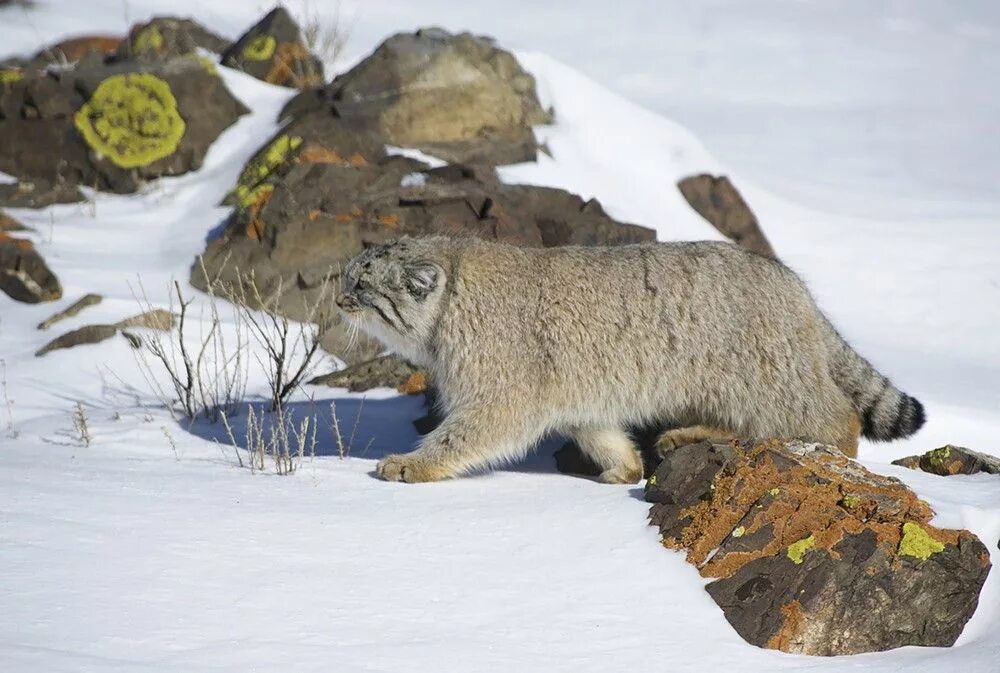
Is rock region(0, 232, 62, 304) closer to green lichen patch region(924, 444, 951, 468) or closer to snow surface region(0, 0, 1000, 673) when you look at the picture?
snow surface region(0, 0, 1000, 673)

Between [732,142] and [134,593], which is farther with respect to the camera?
[732,142]

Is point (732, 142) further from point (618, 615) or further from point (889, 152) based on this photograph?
point (618, 615)

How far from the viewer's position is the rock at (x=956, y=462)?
6.08 m

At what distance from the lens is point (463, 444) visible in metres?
6.26

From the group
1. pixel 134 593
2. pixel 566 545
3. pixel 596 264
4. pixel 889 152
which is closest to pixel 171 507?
pixel 134 593

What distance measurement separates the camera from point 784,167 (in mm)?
17281

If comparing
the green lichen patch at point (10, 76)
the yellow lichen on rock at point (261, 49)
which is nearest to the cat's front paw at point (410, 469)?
the green lichen patch at point (10, 76)

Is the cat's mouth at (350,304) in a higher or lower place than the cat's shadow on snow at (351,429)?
higher

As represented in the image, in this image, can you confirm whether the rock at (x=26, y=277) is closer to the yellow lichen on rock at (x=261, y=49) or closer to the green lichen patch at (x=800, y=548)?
the yellow lichen on rock at (x=261, y=49)

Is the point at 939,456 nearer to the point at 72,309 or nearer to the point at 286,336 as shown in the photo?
the point at 286,336

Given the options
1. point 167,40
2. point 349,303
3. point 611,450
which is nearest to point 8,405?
point 349,303

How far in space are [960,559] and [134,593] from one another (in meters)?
3.00

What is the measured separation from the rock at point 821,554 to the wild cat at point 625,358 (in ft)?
3.35

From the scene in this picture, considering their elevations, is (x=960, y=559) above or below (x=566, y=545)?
above
